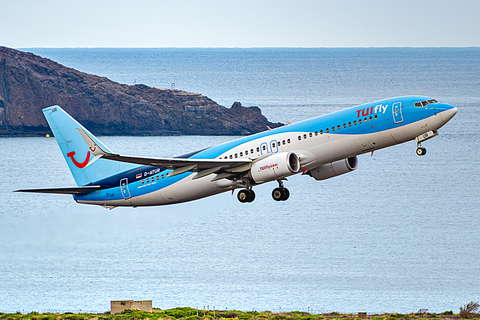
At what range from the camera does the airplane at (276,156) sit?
166 feet

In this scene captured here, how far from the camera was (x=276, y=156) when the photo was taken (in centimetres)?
5228

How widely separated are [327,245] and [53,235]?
59.5 meters

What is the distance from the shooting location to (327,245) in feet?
480

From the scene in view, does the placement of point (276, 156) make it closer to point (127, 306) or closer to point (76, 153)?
point (76, 153)

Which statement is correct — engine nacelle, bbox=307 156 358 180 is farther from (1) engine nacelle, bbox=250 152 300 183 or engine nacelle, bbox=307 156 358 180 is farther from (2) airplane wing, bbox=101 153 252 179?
(2) airplane wing, bbox=101 153 252 179

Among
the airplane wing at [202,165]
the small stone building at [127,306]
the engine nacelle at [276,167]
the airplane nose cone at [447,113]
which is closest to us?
the airplane nose cone at [447,113]

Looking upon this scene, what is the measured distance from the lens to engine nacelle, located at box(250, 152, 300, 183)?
51.5 m

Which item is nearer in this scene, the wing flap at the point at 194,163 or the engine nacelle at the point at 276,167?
the engine nacelle at the point at 276,167

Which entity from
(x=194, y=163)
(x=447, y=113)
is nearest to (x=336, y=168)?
(x=447, y=113)

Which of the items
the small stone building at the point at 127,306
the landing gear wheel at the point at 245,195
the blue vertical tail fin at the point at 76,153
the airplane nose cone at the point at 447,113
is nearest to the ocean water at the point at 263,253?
the small stone building at the point at 127,306

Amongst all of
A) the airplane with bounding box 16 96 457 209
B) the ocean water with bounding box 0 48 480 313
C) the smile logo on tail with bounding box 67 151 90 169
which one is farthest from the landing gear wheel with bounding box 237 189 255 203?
the ocean water with bounding box 0 48 480 313

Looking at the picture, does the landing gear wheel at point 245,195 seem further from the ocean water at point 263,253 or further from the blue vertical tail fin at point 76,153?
the ocean water at point 263,253

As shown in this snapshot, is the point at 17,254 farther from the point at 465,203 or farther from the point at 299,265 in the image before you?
the point at 465,203

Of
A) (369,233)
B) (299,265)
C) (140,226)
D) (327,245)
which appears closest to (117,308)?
(140,226)
